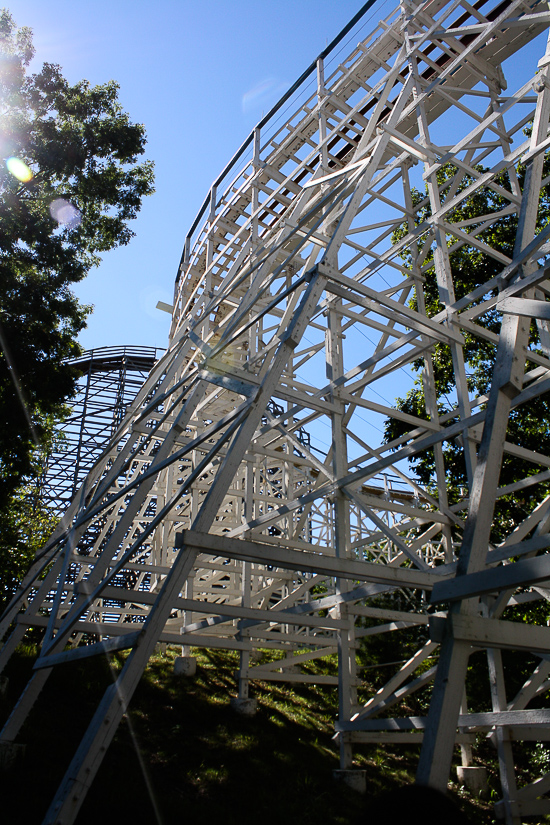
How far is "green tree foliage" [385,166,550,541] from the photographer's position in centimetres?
934

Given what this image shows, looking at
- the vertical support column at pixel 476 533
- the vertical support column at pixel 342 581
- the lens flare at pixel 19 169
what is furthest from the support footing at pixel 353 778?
the lens flare at pixel 19 169

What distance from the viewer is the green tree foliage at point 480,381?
368 inches

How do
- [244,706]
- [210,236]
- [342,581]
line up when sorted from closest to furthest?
[342,581]
[244,706]
[210,236]

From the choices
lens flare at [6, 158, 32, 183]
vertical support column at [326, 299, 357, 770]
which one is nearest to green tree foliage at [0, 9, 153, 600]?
lens flare at [6, 158, 32, 183]

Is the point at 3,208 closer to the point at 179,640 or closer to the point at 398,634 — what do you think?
the point at 179,640

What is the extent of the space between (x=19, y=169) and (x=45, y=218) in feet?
3.74

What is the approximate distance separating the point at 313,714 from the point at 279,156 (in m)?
10.5

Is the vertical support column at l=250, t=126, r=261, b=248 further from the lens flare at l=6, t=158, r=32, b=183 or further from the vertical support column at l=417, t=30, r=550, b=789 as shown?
the vertical support column at l=417, t=30, r=550, b=789

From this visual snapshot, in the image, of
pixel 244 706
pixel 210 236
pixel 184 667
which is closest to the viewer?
pixel 244 706

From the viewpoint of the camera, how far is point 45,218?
11.8m

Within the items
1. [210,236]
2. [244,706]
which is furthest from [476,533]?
[210,236]

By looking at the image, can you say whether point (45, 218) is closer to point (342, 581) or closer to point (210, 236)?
point (210, 236)

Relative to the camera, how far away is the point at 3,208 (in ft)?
37.1

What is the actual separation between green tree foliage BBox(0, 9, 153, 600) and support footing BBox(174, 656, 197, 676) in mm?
4516
